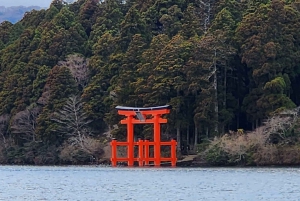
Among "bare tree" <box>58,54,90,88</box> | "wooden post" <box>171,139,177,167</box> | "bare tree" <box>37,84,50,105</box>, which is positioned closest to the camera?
"wooden post" <box>171,139,177,167</box>

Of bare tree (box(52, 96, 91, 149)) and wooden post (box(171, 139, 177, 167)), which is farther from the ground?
bare tree (box(52, 96, 91, 149))

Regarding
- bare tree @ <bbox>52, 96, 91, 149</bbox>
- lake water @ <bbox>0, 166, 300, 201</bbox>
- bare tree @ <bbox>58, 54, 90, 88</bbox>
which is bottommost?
lake water @ <bbox>0, 166, 300, 201</bbox>

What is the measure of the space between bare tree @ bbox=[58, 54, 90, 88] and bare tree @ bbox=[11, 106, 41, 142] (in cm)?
425

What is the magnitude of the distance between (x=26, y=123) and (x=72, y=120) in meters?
4.13

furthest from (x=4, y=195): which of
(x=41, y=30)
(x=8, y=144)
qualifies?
(x=41, y=30)

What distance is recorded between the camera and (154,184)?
4434 cm

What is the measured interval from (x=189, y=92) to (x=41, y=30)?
22096 millimetres

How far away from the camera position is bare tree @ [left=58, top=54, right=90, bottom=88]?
74.8 m

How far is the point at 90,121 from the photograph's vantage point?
69.9m

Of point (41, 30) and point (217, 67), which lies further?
point (41, 30)

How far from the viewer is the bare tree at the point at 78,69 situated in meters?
74.8

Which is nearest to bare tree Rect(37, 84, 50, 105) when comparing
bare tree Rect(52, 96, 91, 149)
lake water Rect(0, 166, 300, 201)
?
bare tree Rect(52, 96, 91, 149)

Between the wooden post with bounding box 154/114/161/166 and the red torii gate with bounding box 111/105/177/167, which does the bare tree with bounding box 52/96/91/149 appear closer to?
the red torii gate with bounding box 111/105/177/167

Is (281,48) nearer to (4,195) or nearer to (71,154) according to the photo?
(71,154)
